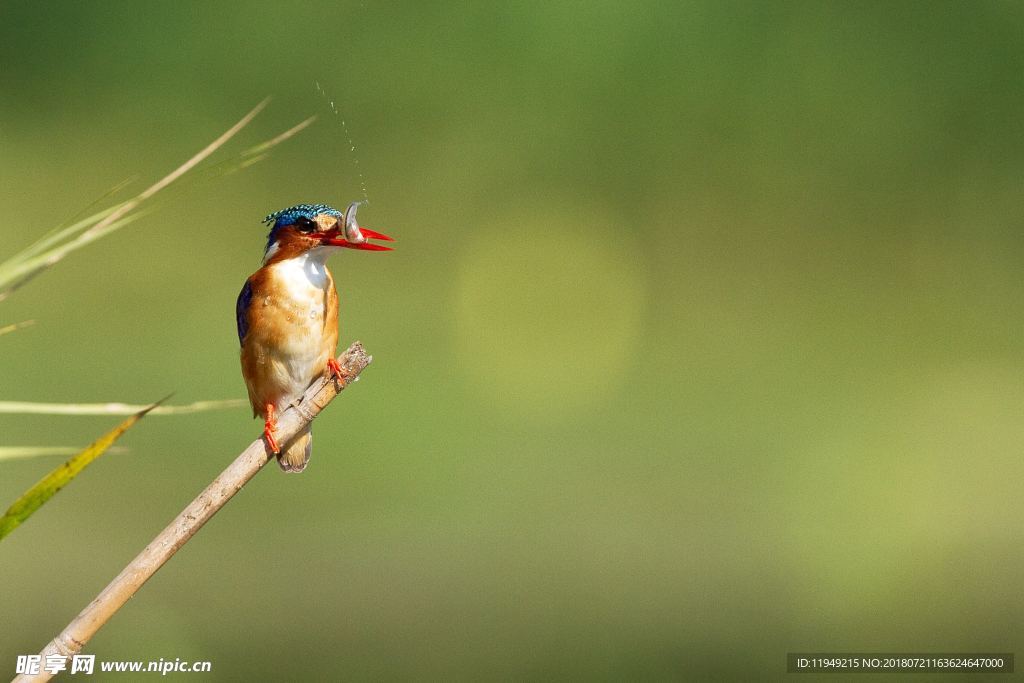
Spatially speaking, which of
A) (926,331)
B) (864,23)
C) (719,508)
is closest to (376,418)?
(719,508)

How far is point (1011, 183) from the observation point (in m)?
6.38

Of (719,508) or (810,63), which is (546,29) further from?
(719,508)

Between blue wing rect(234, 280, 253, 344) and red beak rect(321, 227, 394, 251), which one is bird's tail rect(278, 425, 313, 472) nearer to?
blue wing rect(234, 280, 253, 344)

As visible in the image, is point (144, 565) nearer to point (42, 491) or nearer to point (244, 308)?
point (42, 491)

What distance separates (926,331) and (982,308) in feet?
1.06

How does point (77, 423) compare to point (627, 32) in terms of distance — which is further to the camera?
point (627, 32)

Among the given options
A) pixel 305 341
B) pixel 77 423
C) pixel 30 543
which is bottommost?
pixel 305 341

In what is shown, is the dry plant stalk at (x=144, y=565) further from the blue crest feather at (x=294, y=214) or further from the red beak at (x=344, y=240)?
the blue crest feather at (x=294, y=214)

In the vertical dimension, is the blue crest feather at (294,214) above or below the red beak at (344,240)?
above

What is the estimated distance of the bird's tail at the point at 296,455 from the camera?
1673 millimetres

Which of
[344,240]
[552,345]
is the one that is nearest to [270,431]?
[344,240]

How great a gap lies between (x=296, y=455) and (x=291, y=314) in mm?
182

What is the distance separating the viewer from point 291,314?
5.37ft

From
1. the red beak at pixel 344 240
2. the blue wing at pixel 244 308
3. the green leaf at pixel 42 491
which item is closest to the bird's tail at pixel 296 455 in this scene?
the blue wing at pixel 244 308
